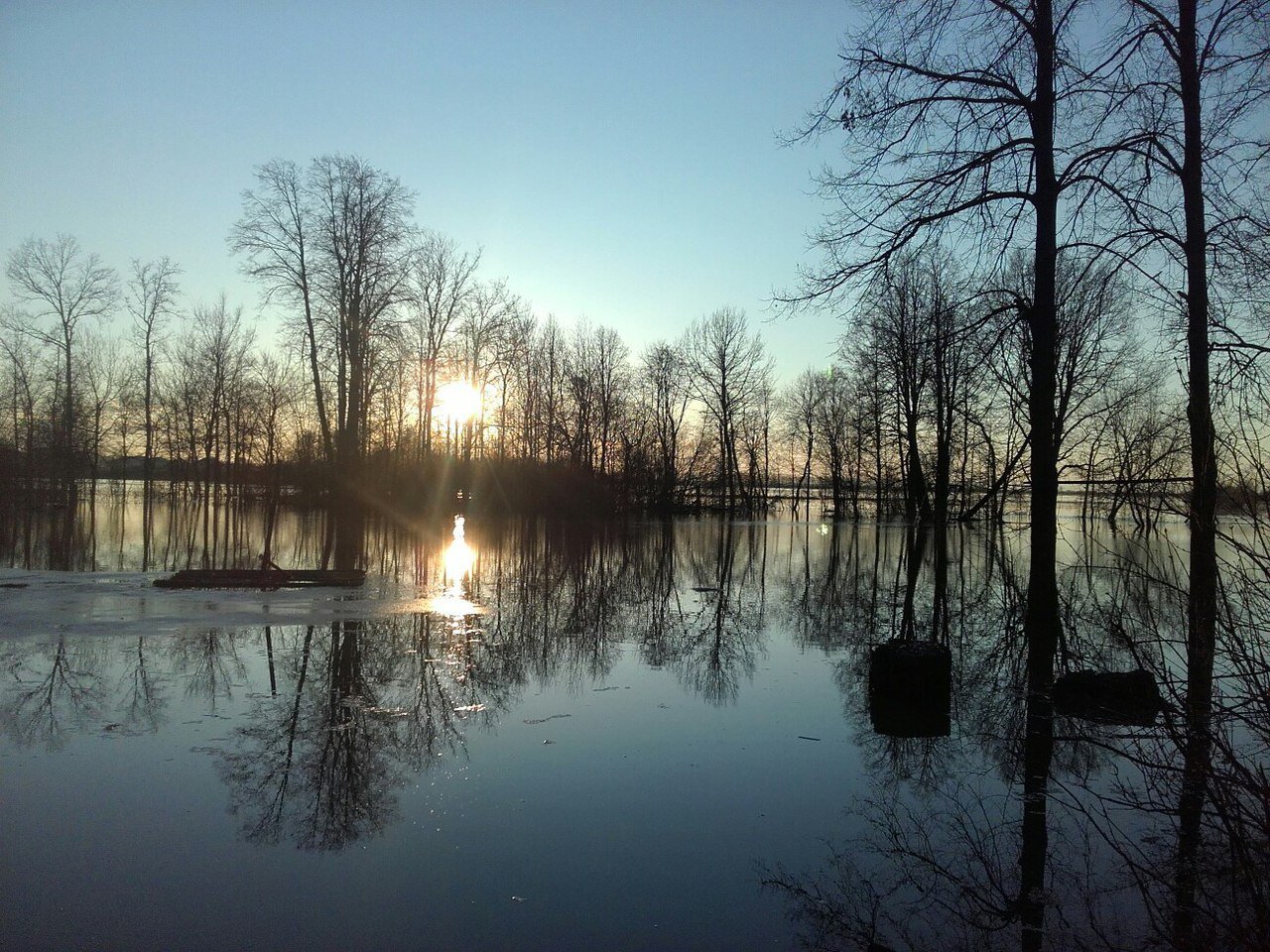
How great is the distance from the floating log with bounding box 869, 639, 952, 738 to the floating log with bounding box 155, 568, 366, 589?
1077 cm

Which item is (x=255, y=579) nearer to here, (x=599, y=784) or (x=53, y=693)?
(x=53, y=693)

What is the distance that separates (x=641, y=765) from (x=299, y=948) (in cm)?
317

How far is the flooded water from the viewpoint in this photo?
168 inches

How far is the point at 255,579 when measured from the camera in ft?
52.5

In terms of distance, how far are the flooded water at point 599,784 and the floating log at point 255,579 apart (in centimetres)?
252

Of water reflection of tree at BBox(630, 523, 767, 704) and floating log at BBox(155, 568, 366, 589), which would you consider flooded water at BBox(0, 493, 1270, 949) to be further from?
floating log at BBox(155, 568, 366, 589)

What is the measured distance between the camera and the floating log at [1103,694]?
→ 25.9 ft

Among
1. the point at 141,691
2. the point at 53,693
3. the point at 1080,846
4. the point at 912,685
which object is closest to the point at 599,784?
the point at 1080,846

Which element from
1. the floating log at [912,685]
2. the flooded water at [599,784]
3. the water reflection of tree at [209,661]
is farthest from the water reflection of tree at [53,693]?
the floating log at [912,685]

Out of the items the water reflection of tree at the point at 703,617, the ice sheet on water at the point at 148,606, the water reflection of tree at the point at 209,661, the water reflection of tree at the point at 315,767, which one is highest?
the ice sheet on water at the point at 148,606

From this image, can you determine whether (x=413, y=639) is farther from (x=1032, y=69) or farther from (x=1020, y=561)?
(x=1020, y=561)

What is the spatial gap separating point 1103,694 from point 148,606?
1277 centimetres

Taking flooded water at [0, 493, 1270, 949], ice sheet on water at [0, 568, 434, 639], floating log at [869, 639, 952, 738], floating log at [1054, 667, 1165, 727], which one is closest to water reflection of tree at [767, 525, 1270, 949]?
flooded water at [0, 493, 1270, 949]

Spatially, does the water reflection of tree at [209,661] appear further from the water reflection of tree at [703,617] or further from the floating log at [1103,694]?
the floating log at [1103,694]
